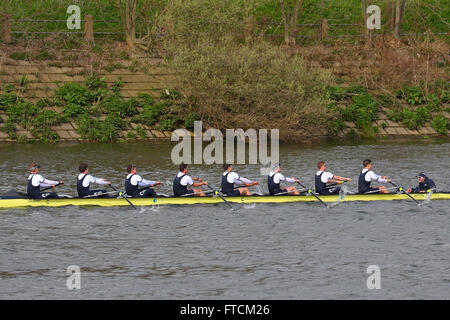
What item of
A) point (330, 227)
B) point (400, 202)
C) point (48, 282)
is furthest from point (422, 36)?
point (48, 282)

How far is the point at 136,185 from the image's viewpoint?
89.8ft

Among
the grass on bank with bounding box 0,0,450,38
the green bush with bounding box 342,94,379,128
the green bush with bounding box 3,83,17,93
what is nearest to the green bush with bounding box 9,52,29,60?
the grass on bank with bounding box 0,0,450,38

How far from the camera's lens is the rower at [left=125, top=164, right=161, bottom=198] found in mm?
27266

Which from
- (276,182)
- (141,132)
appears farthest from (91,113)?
(276,182)

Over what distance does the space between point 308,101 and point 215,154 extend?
6.25 m

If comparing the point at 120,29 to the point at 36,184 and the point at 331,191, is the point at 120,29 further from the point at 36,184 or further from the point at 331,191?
the point at 331,191

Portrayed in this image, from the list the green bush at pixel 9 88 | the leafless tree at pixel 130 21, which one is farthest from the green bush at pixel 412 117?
the green bush at pixel 9 88

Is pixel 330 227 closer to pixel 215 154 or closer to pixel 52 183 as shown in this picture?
pixel 52 183

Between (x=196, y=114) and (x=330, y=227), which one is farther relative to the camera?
(x=196, y=114)

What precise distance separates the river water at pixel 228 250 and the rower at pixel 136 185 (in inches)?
23.3

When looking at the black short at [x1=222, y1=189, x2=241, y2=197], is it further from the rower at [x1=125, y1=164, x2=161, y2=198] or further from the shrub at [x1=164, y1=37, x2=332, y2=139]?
the shrub at [x1=164, y1=37, x2=332, y2=139]

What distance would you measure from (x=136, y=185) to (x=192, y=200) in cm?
202

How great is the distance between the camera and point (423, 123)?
45.2 m

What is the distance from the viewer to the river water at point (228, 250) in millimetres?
19656
